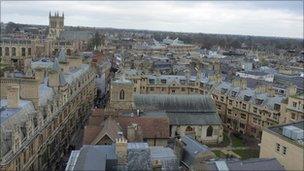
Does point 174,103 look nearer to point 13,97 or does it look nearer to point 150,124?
point 150,124

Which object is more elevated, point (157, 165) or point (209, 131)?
point (157, 165)

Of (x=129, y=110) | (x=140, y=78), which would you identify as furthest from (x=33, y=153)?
(x=140, y=78)

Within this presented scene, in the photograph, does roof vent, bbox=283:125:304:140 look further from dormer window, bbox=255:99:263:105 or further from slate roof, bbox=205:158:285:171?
dormer window, bbox=255:99:263:105

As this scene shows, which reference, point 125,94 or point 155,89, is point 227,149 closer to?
point 125,94

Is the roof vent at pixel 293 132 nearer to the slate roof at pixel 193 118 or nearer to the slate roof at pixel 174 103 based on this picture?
the slate roof at pixel 193 118

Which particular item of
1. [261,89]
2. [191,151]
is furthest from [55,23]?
[191,151]

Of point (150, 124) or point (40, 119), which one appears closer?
point (40, 119)
